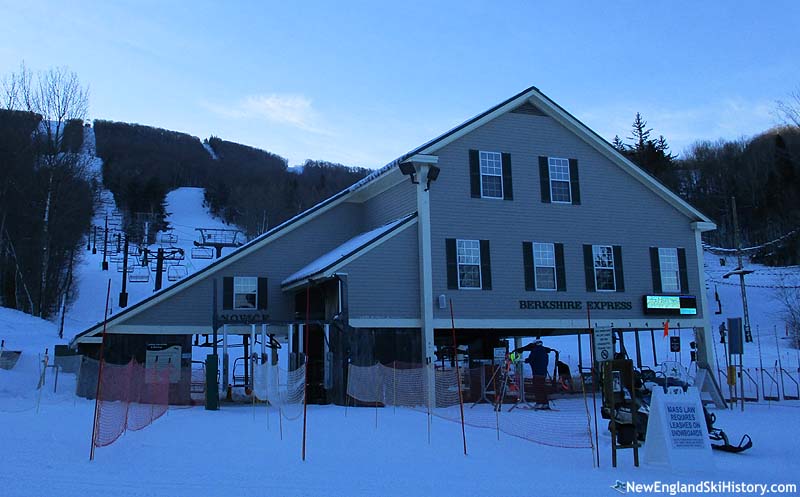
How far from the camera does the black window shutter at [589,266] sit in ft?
84.3

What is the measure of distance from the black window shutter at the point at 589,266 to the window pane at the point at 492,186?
3.64 meters

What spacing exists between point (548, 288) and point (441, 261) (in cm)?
412

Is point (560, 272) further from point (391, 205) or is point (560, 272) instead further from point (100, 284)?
point (100, 284)

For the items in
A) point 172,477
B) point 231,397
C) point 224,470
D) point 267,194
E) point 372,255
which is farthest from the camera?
point 267,194

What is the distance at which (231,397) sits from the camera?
80.1 feet

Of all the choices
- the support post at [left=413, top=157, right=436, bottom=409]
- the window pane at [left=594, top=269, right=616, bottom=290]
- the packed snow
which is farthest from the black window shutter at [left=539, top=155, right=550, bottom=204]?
the packed snow

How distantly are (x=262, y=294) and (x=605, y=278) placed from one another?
11.9 m

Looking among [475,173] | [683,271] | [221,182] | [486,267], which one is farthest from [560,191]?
[221,182]

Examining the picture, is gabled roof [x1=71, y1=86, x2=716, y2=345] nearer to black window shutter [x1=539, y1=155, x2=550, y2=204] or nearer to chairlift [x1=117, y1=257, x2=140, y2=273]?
black window shutter [x1=539, y1=155, x2=550, y2=204]

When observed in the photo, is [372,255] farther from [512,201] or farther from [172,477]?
[172,477]

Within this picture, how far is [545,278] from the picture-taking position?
2525 cm

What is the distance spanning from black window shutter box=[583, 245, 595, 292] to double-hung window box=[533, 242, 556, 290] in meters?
1.20

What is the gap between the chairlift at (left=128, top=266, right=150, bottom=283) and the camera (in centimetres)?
6194

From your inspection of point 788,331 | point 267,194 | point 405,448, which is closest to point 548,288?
point 405,448
